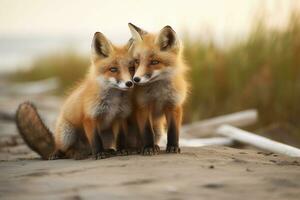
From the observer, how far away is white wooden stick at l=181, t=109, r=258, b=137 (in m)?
8.79

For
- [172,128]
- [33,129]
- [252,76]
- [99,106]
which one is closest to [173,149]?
[172,128]

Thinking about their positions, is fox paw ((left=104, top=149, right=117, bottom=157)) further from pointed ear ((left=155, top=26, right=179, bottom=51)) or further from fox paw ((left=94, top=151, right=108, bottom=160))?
pointed ear ((left=155, top=26, right=179, bottom=51))

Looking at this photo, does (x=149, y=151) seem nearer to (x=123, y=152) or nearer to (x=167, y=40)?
(x=123, y=152)

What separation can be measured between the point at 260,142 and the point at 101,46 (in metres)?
2.10

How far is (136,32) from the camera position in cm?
573

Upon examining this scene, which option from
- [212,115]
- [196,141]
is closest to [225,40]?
[212,115]

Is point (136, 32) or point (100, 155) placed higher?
point (136, 32)

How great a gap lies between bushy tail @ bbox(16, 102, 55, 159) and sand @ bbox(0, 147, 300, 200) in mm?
1229

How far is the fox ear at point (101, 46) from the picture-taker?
5.77m

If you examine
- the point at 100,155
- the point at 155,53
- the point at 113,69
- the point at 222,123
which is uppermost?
the point at 155,53

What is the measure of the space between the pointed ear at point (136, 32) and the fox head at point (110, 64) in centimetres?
14

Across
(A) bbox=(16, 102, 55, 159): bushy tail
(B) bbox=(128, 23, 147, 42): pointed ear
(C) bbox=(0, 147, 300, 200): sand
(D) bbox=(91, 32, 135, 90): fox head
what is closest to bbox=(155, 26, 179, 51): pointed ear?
(B) bbox=(128, 23, 147, 42): pointed ear

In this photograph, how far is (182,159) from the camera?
4.99 m

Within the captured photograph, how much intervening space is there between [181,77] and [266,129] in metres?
3.26
